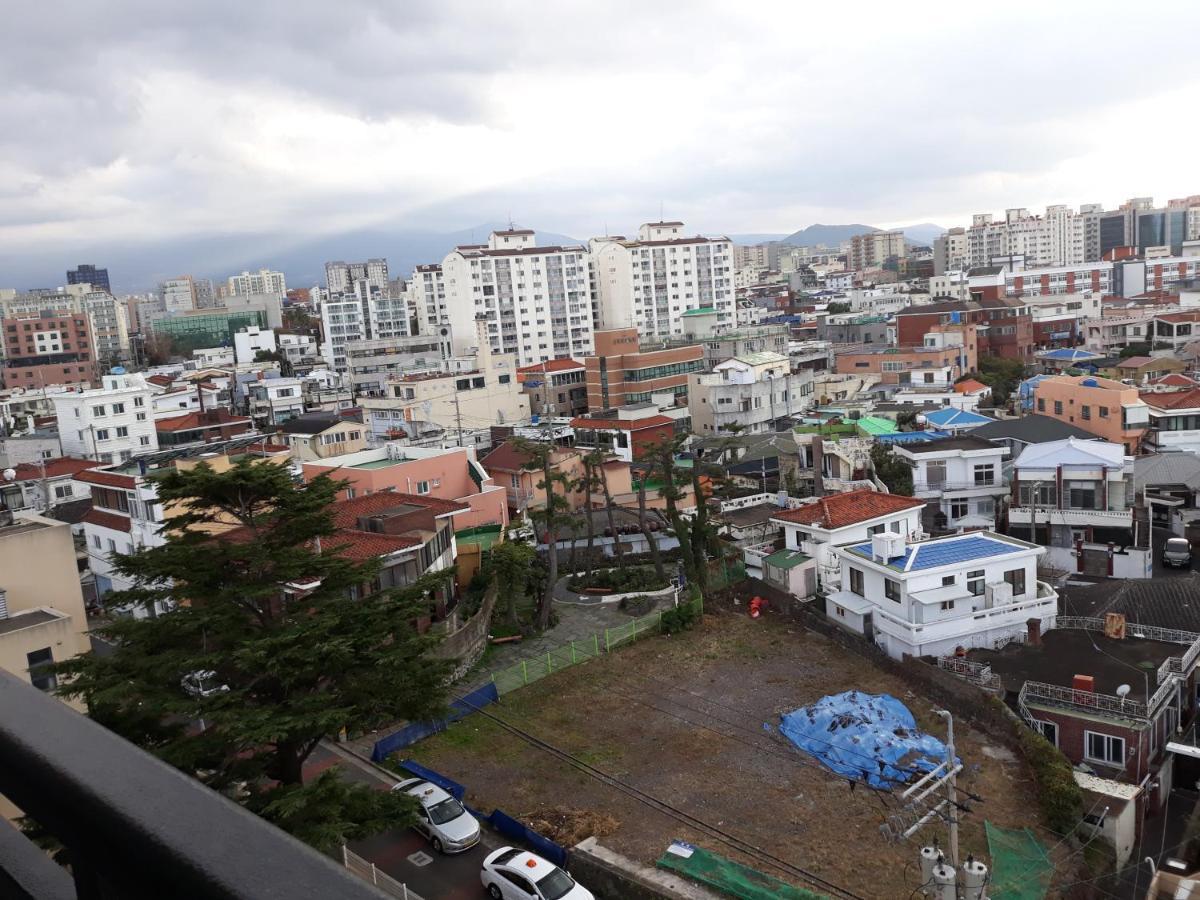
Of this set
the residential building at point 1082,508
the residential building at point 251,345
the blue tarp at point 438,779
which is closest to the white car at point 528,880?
the blue tarp at point 438,779

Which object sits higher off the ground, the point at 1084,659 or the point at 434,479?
the point at 434,479

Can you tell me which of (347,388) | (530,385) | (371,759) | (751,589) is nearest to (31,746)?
(371,759)

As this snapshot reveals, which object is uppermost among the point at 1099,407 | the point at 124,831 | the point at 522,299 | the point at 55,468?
the point at 522,299

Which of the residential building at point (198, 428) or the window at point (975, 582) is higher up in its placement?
the residential building at point (198, 428)

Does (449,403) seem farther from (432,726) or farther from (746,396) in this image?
(432,726)

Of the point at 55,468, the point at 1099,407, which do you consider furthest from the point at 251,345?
the point at 1099,407

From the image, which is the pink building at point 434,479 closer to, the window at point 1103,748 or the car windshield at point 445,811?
the car windshield at point 445,811

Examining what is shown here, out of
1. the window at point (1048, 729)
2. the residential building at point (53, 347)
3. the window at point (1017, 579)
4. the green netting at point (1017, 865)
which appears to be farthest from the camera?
the residential building at point (53, 347)

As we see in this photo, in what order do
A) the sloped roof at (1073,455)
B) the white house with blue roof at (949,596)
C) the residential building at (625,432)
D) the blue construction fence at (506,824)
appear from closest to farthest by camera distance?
the blue construction fence at (506,824) < the white house with blue roof at (949,596) < the sloped roof at (1073,455) < the residential building at (625,432)
